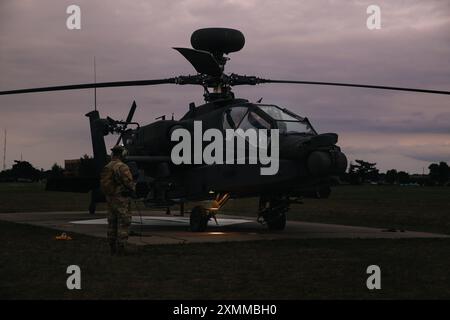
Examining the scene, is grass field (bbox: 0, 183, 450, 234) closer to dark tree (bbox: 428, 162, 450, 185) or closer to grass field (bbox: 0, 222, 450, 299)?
grass field (bbox: 0, 222, 450, 299)

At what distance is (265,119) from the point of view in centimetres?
1549

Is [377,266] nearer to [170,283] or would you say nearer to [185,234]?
[170,283]

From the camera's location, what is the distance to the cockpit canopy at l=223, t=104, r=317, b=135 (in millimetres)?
15406

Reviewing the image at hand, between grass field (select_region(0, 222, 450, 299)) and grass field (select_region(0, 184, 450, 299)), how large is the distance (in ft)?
0.04

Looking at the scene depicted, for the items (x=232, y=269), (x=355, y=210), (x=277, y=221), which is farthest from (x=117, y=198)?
(x=355, y=210)

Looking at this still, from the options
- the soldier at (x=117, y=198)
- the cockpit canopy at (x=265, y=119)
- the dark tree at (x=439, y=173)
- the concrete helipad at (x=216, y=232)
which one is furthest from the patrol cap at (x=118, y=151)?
the dark tree at (x=439, y=173)

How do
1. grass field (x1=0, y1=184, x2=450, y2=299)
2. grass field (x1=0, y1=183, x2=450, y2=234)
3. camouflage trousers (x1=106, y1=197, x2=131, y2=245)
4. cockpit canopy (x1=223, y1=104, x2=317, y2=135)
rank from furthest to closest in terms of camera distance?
grass field (x1=0, y1=183, x2=450, y2=234), cockpit canopy (x1=223, y1=104, x2=317, y2=135), camouflage trousers (x1=106, y1=197, x2=131, y2=245), grass field (x1=0, y1=184, x2=450, y2=299)

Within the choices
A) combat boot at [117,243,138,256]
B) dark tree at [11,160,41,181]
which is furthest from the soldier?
dark tree at [11,160,41,181]

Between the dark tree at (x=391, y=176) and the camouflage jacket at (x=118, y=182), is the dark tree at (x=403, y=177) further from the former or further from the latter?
the camouflage jacket at (x=118, y=182)

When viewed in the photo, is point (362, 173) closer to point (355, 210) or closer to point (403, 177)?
point (355, 210)

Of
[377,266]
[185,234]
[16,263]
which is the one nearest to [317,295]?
[377,266]

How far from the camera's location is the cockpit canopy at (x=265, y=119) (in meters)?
15.4

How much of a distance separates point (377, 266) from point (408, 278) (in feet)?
3.31
